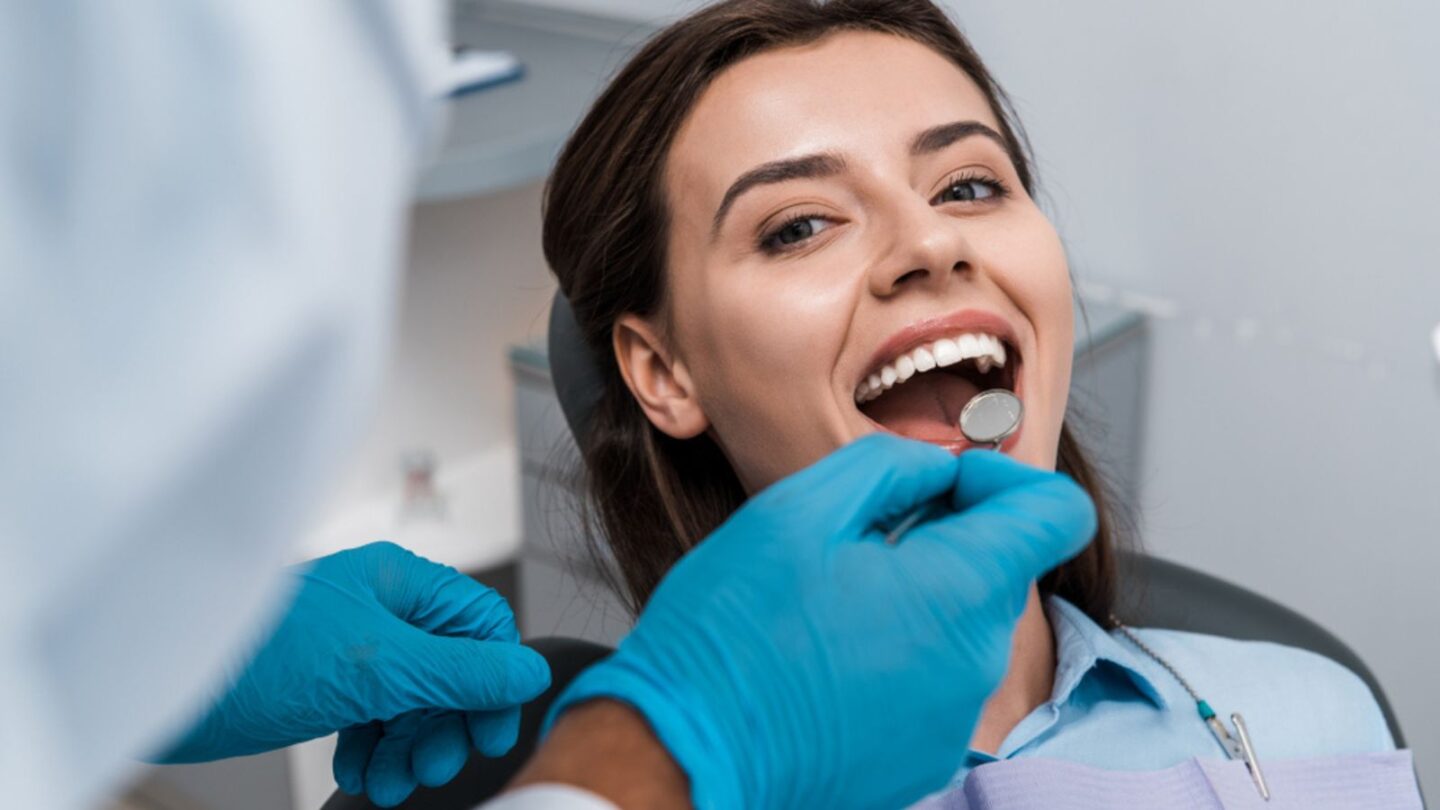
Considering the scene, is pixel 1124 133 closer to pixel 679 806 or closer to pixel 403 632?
pixel 403 632

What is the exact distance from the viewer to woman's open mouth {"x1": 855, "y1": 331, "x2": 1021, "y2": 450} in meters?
1.19

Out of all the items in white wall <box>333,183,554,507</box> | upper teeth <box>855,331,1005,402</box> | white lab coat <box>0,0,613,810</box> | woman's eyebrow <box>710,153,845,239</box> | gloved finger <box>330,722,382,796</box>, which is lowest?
white wall <box>333,183,554,507</box>

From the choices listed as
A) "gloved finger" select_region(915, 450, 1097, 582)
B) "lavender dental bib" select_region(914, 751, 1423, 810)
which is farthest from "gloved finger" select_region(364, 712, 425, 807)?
"gloved finger" select_region(915, 450, 1097, 582)

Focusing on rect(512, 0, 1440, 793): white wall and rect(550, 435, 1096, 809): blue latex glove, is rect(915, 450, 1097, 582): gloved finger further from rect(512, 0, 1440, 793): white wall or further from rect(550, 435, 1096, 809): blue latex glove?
rect(512, 0, 1440, 793): white wall

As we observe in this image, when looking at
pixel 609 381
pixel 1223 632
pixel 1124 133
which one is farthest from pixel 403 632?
pixel 1124 133

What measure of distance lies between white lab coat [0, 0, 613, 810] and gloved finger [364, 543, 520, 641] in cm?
68

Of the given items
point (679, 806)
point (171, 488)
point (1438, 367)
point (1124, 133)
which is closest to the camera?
point (171, 488)

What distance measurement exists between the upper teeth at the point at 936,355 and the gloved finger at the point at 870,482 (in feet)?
0.72

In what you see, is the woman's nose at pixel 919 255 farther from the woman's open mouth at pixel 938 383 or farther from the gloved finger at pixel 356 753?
the gloved finger at pixel 356 753

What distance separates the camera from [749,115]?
4.19ft

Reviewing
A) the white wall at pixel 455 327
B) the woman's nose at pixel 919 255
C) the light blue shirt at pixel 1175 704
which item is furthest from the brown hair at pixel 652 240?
the white wall at pixel 455 327

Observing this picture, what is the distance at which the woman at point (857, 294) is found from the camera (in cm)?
121

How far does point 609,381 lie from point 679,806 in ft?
2.39

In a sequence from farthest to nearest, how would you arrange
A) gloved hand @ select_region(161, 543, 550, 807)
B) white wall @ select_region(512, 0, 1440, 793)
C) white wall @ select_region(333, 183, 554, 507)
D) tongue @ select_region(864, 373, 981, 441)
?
white wall @ select_region(333, 183, 554, 507), white wall @ select_region(512, 0, 1440, 793), tongue @ select_region(864, 373, 981, 441), gloved hand @ select_region(161, 543, 550, 807)
